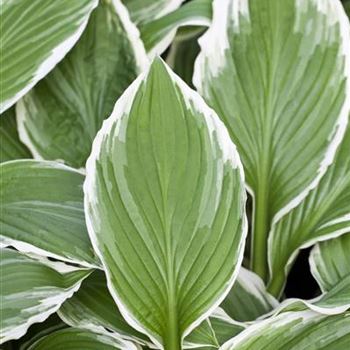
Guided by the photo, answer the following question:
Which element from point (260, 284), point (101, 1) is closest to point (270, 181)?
point (260, 284)

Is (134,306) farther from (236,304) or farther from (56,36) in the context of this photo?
(56,36)

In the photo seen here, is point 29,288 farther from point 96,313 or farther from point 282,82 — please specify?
point 282,82

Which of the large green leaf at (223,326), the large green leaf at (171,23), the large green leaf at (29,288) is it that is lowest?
the large green leaf at (223,326)

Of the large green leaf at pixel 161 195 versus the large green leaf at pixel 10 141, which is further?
the large green leaf at pixel 10 141

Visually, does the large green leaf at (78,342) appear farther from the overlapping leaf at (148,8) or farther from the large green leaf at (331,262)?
the overlapping leaf at (148,8)

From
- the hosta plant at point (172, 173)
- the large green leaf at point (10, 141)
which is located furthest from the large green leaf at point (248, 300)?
the large green leaf at point (10, 141)

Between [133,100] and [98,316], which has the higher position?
[133,100]
